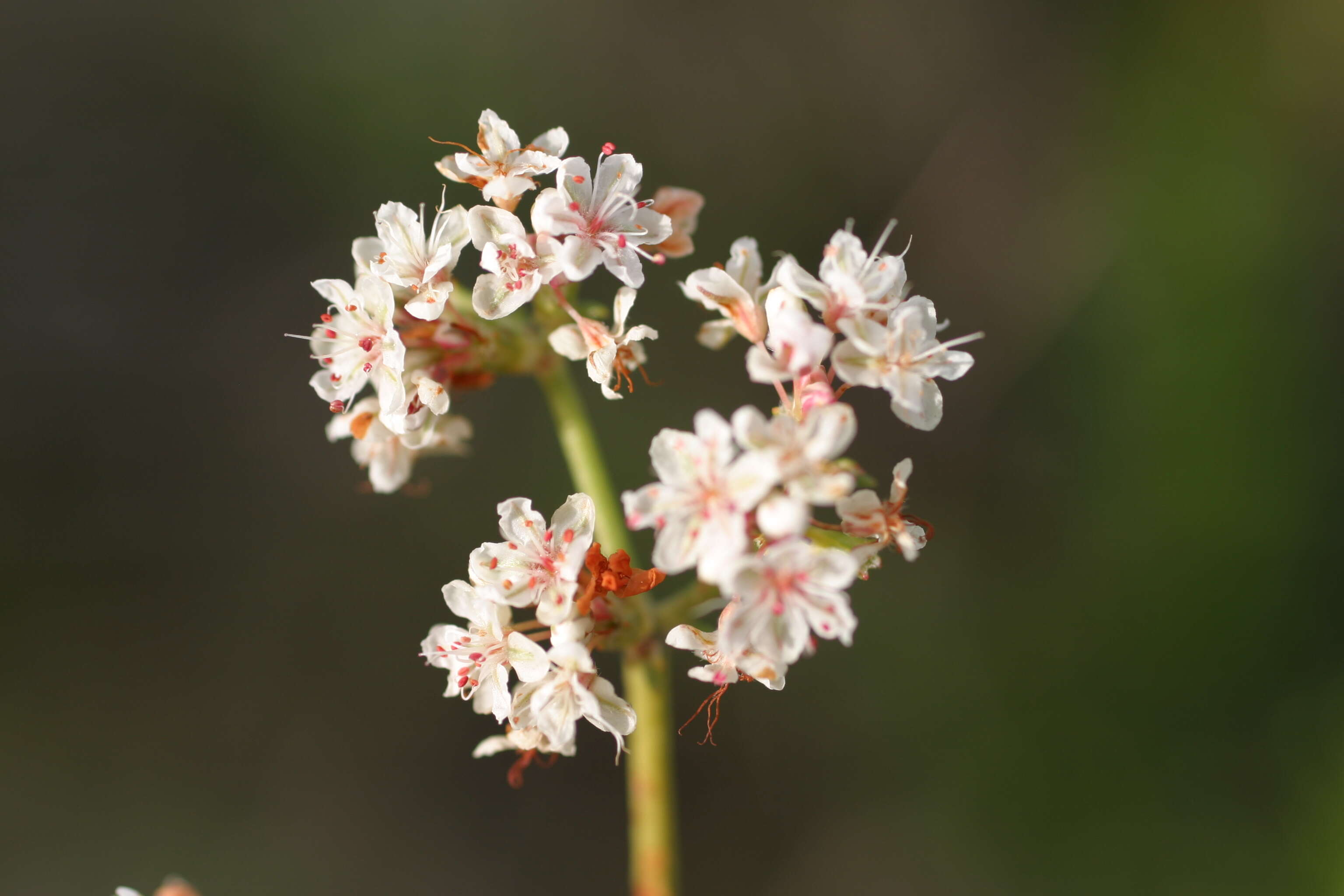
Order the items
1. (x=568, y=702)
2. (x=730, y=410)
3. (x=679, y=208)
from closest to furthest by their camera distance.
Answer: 1. (x=568, y=702)
2. (x=679, y=208)
3. (x=730, y=410)

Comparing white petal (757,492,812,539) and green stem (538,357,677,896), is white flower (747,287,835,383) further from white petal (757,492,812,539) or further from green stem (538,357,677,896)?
green stem (538,357,677,896)

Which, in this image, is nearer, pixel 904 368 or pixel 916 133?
pixel 904 368

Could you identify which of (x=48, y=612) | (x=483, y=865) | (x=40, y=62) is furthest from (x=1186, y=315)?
(x=40, y=62)

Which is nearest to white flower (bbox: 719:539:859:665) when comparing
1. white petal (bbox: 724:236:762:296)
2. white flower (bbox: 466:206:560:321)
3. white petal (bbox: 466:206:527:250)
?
white petal (bbox: 724:236:762:296)

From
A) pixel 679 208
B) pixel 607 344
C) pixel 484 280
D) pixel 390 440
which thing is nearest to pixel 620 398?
pixel 607 344

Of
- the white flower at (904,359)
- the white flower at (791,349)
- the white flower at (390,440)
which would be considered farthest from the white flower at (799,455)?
the white flower at (390,440)

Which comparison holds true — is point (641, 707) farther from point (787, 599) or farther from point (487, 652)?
point (787, 599)

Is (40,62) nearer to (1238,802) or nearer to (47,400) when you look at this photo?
(47,400)
